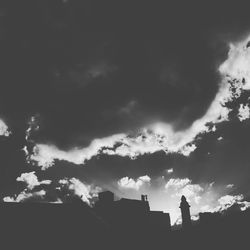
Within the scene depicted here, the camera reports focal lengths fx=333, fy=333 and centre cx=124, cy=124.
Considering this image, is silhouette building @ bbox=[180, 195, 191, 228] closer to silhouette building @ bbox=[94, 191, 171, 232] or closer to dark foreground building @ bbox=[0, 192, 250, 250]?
dark foreground building @ bbox=[0, 192, 250, 250]

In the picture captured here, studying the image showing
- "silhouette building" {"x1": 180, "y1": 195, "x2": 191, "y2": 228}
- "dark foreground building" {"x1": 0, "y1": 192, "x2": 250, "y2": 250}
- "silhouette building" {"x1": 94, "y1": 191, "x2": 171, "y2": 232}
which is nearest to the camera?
"dark foreground building" {"x1": 0, "y1": 192, "x2": 250, "y2": 250}

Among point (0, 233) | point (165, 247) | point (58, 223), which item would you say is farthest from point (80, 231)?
point (165, 247)

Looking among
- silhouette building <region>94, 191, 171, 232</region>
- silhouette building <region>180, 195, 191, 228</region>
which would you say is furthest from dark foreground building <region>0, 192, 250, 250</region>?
silhouette building <region>94, 191, 171, 232</region>

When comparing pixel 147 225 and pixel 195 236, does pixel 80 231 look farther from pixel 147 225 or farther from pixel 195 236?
pixel 147 225

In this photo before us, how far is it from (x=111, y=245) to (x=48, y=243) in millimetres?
5108

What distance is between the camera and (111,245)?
25.3 meters

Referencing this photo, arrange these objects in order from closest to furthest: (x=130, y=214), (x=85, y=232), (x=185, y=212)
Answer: (x=85, y=232), (x=185, y=212), (x=130, y=214)

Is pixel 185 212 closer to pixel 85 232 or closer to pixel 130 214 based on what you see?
pixel 85 232

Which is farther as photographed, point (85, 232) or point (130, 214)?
point (130, 214)

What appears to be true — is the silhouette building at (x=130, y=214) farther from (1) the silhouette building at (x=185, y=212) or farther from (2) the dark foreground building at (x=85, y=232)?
(2) the dark foreground building at (x=85, y=232)

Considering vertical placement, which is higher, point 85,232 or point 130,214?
point 130,214

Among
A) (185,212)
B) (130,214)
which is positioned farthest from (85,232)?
(130,214)

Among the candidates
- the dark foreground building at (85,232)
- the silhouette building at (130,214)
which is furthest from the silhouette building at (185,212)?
the silhouette building at (130,214)

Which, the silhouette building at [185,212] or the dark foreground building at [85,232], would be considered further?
the silhouette building at [185,212]
